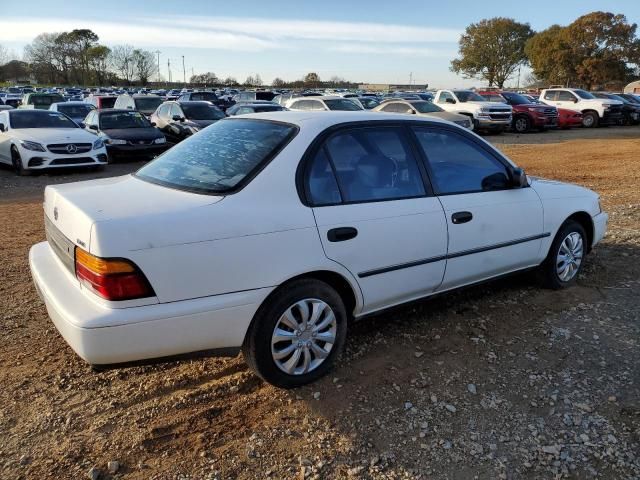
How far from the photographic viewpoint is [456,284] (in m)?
3.95

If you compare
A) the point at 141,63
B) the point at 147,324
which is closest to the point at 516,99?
the point at 147,324

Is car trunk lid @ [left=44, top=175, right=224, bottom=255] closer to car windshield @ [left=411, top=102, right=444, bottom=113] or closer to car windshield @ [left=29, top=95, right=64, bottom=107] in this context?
car windshield @ [left=411, top=102, right=444, bottom=113]

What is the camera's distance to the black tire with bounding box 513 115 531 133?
23.5m

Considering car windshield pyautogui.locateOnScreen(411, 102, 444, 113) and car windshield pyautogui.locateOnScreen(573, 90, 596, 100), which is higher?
car windshield pyautogui.locateOnScreen(573, 90, 596, 100)

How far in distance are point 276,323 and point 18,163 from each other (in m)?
10.8

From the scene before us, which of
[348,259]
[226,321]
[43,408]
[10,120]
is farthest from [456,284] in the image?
[10,120]

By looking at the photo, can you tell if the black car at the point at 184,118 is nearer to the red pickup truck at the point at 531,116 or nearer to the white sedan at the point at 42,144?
the white sedan at the point at 42,144

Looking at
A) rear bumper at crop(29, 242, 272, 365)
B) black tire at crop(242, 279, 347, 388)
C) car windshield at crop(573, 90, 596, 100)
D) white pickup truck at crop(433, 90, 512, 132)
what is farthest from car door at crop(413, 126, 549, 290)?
car windshield at crop(573, 90, 596, 100)

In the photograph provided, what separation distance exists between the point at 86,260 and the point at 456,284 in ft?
8.41

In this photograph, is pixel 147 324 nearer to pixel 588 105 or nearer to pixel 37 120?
pixel 37 120

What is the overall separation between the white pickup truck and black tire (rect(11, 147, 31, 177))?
15.9 m

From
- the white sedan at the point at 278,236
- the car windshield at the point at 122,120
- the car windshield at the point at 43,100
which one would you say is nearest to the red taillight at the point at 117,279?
the white sedan at the point at 278,236

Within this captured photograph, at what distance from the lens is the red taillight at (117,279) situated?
255 cm

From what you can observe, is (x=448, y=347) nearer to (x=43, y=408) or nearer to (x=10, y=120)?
(x=43, y=408)
